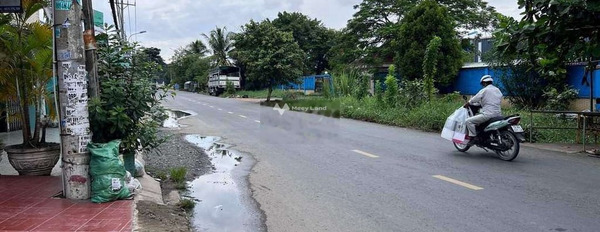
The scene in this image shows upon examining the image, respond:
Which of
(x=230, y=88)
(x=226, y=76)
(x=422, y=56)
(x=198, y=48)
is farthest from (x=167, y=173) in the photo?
(x=198, y=48)

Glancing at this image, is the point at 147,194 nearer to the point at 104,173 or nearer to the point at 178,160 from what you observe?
the point at 104,173

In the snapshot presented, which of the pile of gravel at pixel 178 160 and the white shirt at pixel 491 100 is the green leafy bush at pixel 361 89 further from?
the white shirt at pixel 491 100

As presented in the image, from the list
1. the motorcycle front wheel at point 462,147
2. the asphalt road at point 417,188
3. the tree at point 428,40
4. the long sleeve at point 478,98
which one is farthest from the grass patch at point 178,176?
the tree at point 428,40

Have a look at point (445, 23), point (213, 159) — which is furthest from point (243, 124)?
point (445, 23)

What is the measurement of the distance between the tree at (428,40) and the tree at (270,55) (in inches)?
320

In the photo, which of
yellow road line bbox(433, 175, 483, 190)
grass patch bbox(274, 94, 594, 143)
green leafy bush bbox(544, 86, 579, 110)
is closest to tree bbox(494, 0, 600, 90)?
yellow road line bbox(433, 175, 483, 190)

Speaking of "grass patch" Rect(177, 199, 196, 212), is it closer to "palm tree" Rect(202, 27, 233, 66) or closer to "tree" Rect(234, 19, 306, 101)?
"tree" Rect(234, 19, 306, 101)

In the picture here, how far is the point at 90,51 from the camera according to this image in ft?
17.8

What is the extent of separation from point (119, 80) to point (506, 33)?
6.47 metres

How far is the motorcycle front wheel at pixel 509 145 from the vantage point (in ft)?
26.5

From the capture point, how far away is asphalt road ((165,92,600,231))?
15.8ft

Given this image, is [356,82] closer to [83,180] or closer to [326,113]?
[326,113]

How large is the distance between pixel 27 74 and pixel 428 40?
2083cm

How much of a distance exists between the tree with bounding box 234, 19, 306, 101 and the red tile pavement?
2478 cm
